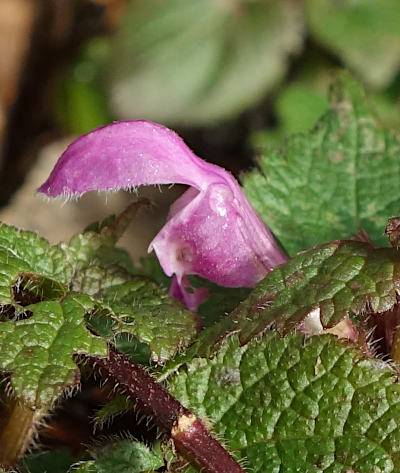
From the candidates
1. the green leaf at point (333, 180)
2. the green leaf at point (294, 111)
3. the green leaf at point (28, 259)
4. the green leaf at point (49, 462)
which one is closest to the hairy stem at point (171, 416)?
the green leaf at point (28, 259)

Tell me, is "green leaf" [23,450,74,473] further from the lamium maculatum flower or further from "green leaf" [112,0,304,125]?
"green leaf" [112,0,304,125]

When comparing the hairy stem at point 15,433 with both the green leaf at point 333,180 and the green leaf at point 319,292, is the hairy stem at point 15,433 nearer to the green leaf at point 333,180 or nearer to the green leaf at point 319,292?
the green leaf at point 319,292

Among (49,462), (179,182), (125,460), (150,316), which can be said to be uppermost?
(179,182)

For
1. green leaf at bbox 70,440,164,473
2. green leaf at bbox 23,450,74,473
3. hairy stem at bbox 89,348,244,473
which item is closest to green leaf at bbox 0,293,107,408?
hairy stem at bbox 89,348,244,473

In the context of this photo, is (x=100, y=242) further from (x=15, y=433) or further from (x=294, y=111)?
(x=294, y=111)

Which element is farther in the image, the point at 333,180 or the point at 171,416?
the point at 333,180

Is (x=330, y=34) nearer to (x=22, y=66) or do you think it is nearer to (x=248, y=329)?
(x=22, y=66)

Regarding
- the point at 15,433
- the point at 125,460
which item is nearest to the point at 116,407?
the point at 125,460
